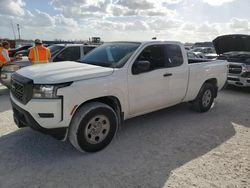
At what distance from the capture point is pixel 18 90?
13.1 ft

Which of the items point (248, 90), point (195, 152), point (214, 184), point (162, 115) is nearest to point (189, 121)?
point (162, 115)

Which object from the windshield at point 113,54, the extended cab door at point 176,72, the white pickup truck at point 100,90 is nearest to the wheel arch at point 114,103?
the white pickup truck at point 100,90

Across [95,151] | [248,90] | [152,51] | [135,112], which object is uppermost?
[152,51]

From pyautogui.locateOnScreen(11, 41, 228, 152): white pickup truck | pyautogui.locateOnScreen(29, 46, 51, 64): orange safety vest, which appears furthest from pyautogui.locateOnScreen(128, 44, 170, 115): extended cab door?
pyautogui.locateOnScreen(29, 46, 51, 64): orange safety vest

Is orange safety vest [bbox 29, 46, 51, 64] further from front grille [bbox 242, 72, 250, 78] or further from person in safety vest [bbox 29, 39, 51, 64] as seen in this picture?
front grille [bbox 242, 72, 250, 78]

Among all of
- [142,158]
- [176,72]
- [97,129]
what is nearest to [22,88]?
[97,129]

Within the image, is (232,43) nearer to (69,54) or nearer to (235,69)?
(235,69)

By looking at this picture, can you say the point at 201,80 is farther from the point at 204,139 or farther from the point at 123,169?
the point at 123,169

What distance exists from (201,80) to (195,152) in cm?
244

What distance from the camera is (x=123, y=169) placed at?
11.7 feet

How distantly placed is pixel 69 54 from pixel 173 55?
15.9ft

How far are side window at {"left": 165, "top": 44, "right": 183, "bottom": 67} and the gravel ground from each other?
51.8 inches

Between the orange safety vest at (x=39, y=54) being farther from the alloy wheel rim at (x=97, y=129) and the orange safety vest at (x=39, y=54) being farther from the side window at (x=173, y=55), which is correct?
the alloy wheel rim at (x=97, y=129)

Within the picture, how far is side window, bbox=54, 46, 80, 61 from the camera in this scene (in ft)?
29.3
